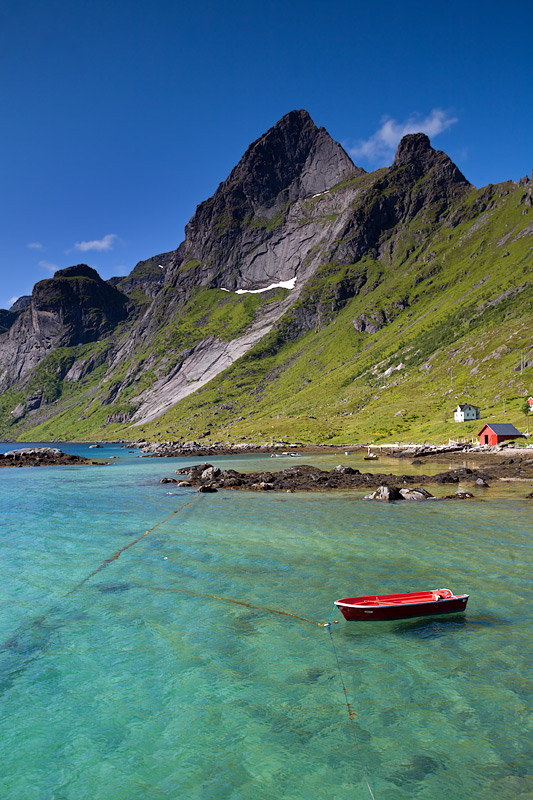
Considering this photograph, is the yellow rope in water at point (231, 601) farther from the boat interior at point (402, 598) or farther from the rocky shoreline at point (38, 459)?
the rocky shoreline at point (38, 459)

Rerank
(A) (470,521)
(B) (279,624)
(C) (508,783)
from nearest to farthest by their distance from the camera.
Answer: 1. (C) (508,783)
2. (B) (279,624)
3. (A) (470,521)

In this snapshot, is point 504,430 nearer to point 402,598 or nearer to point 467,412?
point 467,412

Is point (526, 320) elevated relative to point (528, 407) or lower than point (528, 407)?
elevated

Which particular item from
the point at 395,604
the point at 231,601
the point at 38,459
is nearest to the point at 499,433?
the point at 395,604

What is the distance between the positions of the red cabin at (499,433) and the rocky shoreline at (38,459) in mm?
102464

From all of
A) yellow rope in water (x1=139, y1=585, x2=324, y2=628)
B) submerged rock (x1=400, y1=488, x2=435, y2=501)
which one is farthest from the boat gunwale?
submerged rock (x1=400, y1=488, x2=435, y2=501)

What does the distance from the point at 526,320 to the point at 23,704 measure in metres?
185

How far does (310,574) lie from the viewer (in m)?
25.8

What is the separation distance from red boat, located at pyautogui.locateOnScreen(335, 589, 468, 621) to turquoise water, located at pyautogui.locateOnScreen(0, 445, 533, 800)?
1.96 feet

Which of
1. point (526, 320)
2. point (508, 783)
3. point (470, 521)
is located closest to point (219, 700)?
point (508, 783)

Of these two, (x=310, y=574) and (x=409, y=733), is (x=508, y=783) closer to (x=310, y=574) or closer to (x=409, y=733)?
(x=409, y=733)

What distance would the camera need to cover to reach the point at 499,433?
96375 millimetres

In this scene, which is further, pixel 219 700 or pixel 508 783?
pixel 219 700

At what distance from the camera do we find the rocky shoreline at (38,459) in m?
130
